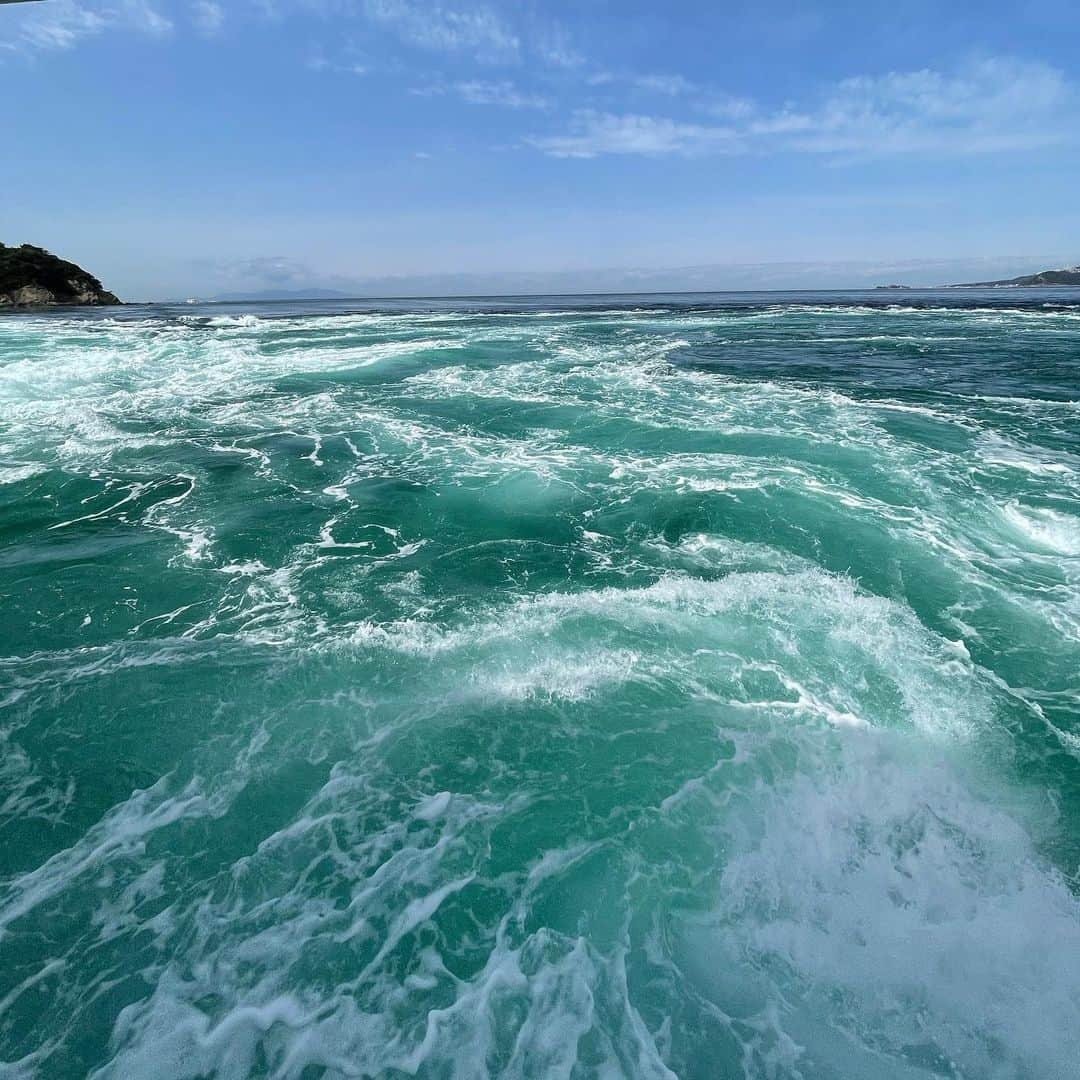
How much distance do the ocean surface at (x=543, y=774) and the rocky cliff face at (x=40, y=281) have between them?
10380cm

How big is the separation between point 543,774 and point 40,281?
4946 inches

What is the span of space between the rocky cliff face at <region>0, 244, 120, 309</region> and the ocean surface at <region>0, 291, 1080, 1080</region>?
103804 millimetres

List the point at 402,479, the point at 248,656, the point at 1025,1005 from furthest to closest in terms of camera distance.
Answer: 1. the point at 402,479
2. the point at 248,656
3. the point at 1025,1005

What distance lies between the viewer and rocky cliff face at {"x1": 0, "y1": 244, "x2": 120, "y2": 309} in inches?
3541

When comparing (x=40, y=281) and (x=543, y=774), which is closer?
(x=543, y=774)

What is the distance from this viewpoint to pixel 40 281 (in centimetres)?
9369

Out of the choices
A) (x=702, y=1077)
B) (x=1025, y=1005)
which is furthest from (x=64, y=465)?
(x=1025, y=1005)

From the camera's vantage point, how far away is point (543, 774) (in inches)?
288

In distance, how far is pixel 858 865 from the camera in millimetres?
6223

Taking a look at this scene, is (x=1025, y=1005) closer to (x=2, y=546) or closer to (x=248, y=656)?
(x=248, y=656)

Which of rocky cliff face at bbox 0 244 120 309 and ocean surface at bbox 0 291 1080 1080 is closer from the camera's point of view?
ocean surface at bbox 0 291 1080 1080

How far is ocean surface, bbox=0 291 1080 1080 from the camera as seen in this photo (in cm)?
507

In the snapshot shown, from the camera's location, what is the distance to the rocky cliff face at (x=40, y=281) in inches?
3541

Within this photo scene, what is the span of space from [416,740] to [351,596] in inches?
154
